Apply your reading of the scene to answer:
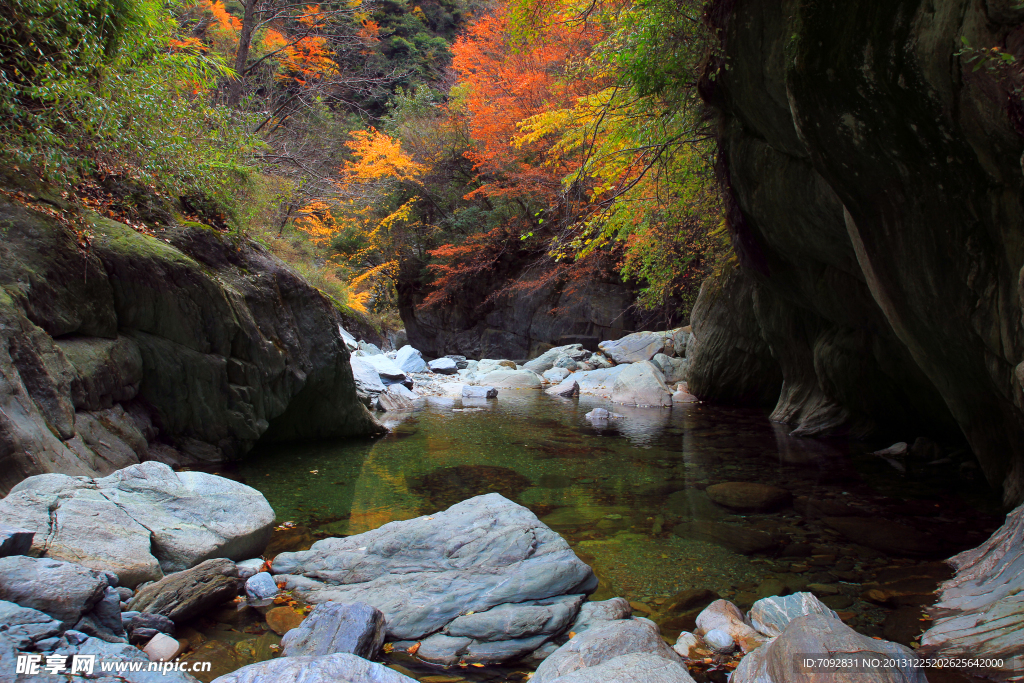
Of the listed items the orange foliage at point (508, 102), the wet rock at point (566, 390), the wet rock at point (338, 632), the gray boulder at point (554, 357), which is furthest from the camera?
the gray boulder at point (554, 357)

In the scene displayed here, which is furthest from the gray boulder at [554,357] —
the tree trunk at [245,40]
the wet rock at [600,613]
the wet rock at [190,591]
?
the wet rock at [190,591]

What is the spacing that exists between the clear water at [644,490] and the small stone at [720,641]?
26 cm

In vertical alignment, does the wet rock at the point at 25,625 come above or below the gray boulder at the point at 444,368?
above

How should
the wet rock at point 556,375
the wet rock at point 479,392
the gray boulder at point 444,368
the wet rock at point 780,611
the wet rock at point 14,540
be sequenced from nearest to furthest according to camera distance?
the wet rock at point 14,540 < the wet rock at point 780,611 < the wet rock at point 479,392 < the wet rock at point 556,375 < the gray boulder at point 444,368

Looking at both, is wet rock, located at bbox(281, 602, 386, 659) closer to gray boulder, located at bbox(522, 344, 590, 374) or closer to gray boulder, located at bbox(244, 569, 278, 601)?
gray boulder, located at bbox(244, 569, 278, 601)

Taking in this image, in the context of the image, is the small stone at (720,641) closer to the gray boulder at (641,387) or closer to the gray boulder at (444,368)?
the gray boulder at (641,387)

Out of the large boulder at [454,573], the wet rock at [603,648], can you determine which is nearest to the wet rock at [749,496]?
the large boulder at [454,573]

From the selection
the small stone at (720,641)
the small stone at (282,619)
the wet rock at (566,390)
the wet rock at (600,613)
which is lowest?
the wet rock at (566,390)

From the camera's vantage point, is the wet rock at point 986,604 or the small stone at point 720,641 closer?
the wet rock at point 986,604

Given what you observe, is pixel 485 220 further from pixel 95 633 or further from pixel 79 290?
pixel 95 633

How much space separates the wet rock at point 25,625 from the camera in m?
1.87

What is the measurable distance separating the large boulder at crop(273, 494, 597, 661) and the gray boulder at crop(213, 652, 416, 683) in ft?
2.40

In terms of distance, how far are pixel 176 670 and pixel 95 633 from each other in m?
0.52

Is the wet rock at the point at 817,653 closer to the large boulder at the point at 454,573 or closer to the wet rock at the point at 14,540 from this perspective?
the large boulder at the point at 454,573
